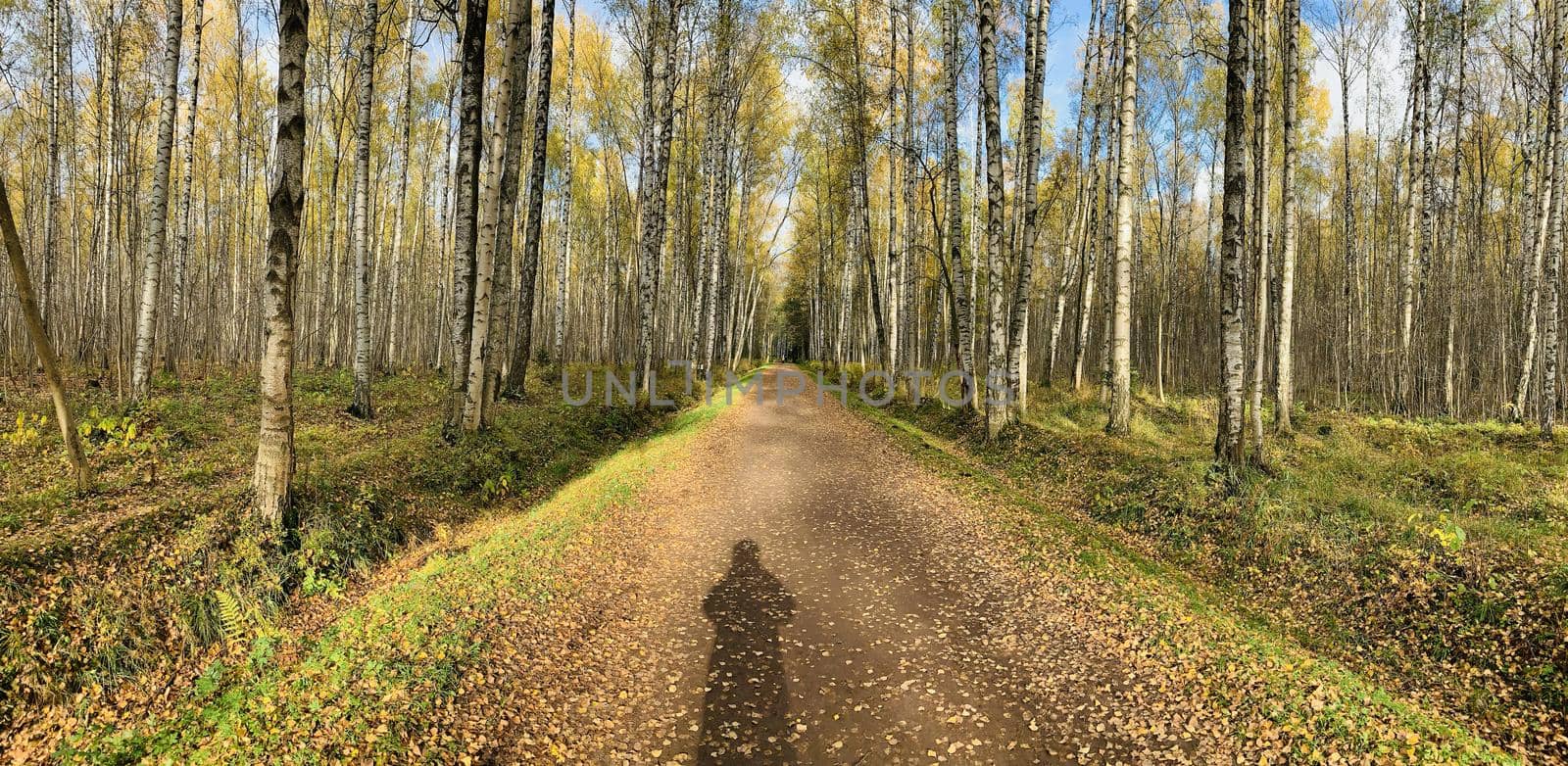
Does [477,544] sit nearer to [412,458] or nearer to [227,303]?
[412,458]

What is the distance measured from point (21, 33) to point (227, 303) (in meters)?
13.9

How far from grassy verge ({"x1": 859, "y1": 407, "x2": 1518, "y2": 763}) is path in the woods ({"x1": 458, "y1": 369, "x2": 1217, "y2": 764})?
0.33 m

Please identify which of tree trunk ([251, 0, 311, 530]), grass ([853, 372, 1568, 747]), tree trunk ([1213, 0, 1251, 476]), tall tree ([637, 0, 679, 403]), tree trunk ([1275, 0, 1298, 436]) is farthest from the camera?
tall tree ([637, 0, 679, 403])

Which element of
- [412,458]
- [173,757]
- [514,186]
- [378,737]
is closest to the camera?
[173,757]

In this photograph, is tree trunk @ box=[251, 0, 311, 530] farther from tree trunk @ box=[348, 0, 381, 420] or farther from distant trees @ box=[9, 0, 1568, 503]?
tree trunk @ box=[348, 0, 381, 420]

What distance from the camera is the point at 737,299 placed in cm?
3509

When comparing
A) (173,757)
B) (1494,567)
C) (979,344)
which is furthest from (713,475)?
(979,344)

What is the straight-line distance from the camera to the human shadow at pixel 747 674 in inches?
148

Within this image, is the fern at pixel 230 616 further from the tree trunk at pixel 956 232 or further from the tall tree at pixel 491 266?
the tree trunk at pixel 956 232

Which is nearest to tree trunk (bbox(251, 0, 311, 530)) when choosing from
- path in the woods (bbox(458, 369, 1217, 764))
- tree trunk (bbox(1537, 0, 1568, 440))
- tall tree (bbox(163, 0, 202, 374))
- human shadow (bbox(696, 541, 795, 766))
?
path in the woods (bbox(458, 369, 1217, 764))

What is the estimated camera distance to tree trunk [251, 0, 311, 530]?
5.63 metres

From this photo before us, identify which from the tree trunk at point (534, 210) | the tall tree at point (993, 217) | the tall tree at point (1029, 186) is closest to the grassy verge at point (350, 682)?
the tall tree at point (993, 217)

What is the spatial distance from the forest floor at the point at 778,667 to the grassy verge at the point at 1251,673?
17mm

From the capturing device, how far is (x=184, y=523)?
536cm
